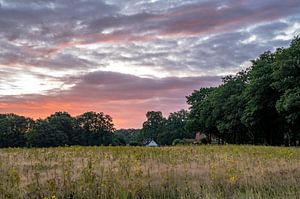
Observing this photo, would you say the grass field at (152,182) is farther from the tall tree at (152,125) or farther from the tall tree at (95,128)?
the tall tree at (152,125)

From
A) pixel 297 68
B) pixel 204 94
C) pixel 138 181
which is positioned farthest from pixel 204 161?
pixel 204 94

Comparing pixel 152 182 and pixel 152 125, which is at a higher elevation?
pixel 152 125

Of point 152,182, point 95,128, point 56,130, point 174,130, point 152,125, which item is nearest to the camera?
point 152,182

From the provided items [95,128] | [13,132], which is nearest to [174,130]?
[95,128]

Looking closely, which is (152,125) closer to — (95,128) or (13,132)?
(95,128)

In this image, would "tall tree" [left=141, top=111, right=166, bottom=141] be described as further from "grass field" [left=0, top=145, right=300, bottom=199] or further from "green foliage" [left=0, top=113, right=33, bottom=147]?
"grass field" [left=0, top=145, right=300, bottom=199]

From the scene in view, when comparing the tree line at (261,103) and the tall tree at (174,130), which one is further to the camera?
the tall tree at (174,130)

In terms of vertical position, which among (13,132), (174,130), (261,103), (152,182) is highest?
(261,103)

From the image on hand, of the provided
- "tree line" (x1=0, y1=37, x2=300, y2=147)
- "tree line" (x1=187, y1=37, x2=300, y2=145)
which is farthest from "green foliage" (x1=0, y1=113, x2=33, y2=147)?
"tree line" (x1=187, y1=37, x2=300, y2=145)

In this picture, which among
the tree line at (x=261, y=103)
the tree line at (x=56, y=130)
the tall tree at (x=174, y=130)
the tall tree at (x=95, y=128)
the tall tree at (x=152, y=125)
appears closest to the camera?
the tree line at (x=261, y=103)

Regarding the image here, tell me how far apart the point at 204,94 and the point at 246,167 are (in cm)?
7556

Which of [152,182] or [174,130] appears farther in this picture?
[174,130]

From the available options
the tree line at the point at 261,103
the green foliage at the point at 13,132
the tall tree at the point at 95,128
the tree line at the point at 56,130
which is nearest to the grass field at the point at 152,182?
the tree line at the point at 261,103

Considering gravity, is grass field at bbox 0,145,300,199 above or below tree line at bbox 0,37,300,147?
below
